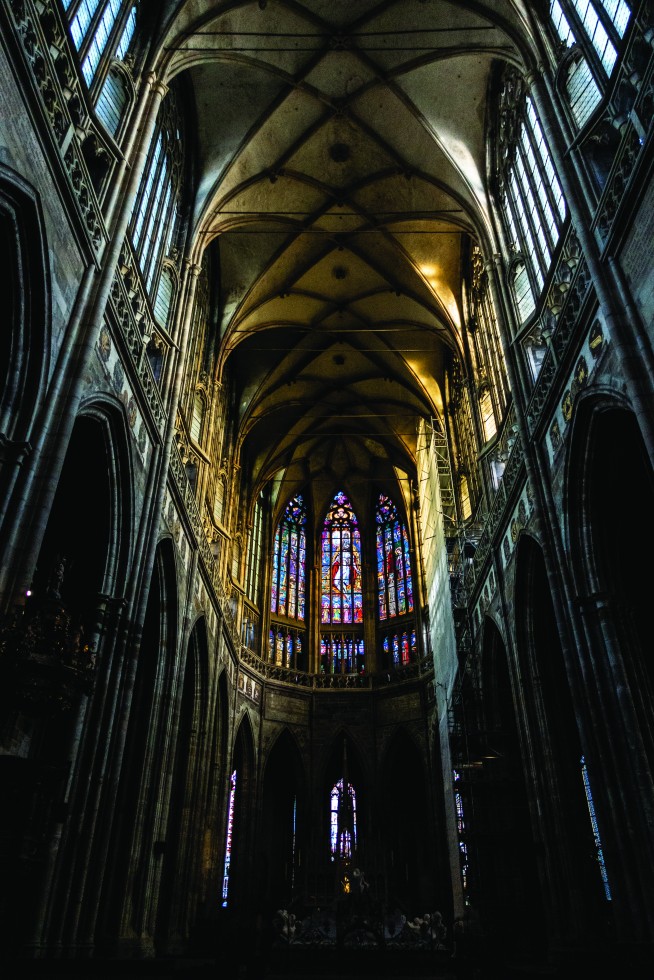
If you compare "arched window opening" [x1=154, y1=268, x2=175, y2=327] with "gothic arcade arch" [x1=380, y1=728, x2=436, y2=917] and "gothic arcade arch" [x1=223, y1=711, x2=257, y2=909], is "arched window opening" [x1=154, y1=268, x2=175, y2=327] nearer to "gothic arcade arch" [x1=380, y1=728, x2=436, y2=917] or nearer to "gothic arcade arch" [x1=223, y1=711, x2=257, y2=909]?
"gothic arcade arch" [x1=223, y1=711, x2=257, y2=909]

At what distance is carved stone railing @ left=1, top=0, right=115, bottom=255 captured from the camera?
9.22 m

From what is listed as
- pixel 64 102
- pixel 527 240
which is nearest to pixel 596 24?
A: pixel 527 240

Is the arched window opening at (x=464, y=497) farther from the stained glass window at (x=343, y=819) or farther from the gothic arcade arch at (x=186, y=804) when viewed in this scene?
the stained glass window at (x=343, y=819)

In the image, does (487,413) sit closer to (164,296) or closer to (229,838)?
(164,296)

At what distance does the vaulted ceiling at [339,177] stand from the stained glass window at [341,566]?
7.53m

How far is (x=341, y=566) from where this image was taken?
33500 millimetres

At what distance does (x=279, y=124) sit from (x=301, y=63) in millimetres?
1694

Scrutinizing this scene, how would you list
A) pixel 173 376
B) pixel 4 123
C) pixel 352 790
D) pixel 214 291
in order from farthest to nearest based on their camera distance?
pixel 352 790 < pixel 214 291 < pixel 173 376 < pixel 4 123

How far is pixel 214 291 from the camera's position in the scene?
917 inches

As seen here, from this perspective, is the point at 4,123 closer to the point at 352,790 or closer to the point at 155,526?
the point at 155,526

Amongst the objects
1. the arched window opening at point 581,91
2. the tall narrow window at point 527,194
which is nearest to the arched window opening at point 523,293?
the tall narrow window at point 527,194

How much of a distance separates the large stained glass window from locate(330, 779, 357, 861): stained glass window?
283 inches

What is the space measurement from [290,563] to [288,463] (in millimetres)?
4417

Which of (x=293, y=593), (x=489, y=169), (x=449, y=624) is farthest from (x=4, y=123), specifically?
(x=293, y=593)
